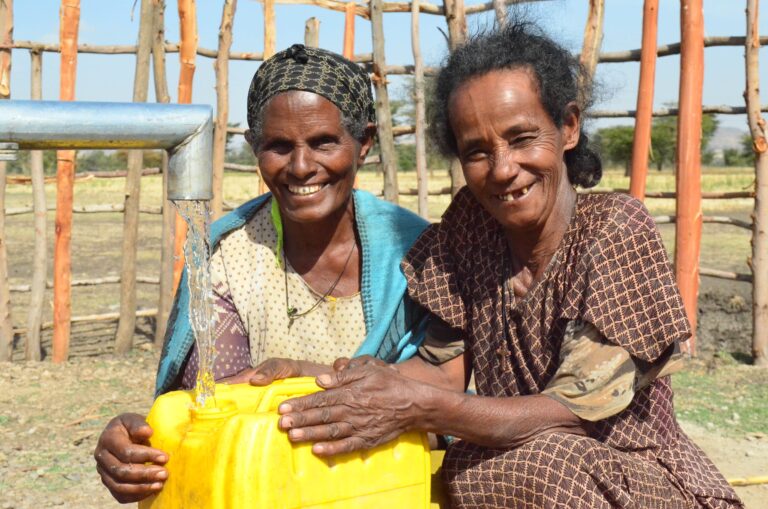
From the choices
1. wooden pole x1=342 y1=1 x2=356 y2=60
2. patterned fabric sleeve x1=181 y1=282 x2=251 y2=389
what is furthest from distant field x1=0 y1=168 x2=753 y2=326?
patterned fabric sleeve x1=181 y1=282 x2=251 y2=389

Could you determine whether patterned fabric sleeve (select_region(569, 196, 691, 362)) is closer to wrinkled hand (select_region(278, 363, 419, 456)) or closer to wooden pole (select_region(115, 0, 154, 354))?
wrinkled hand (select_region(278, 363, 419, 456))

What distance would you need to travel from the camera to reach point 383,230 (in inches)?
112

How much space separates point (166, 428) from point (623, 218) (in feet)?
3.92

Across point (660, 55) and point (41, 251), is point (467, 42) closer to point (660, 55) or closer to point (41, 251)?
point (660, 55)

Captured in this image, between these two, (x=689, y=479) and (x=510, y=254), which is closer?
(x=689, y=479)

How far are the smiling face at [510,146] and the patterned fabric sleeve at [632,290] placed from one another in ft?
0.62

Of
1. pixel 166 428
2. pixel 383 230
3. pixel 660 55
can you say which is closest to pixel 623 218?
pixel 383 230

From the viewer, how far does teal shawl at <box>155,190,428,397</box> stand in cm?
274

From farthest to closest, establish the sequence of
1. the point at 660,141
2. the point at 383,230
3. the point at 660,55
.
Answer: the point at 660,141, the point at 660,55, the point at 383,230

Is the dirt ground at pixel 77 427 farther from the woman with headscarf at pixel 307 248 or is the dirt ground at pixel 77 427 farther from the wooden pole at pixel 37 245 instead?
the woman with headscarf at pixel 307 248

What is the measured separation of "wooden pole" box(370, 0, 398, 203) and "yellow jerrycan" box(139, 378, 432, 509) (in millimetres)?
4404

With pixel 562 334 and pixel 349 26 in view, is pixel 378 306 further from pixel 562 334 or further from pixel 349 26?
pixel 349 26

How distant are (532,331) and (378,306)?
1.75 feet

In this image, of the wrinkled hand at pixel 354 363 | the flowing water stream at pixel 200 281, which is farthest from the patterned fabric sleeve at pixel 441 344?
the flowing water stream at pixel 200 281
